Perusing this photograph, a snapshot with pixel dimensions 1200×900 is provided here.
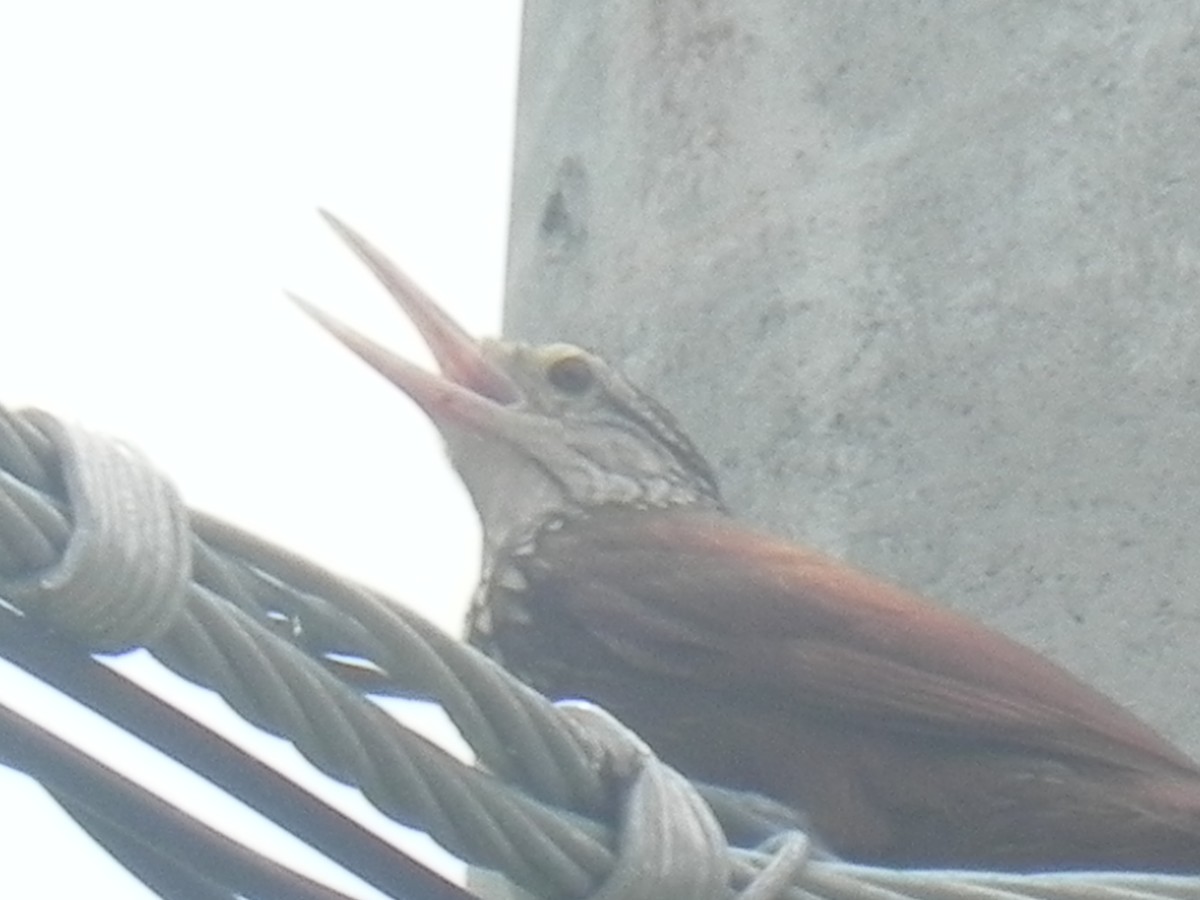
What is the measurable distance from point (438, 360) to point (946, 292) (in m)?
0.93

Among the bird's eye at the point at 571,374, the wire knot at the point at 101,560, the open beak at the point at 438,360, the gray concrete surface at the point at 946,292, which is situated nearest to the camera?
the wire knot at the point at 101,560

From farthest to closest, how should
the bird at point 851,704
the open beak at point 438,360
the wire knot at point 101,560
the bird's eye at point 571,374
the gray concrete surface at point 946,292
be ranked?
the bird's eye at point 571,374
the open beak at point 438,360
the gray concrete surface at point 946,292
the bird at point 851,704
the wire knot at point 101,560

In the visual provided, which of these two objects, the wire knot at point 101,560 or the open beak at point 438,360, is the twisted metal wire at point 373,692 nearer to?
the wire knot at point 101,560

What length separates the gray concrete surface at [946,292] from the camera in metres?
4.27

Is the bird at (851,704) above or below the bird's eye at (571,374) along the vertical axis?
below

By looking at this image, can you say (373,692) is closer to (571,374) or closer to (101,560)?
(101,560)

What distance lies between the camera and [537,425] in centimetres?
492

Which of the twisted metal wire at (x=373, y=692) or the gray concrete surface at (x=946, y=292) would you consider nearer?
the twisted metal wire at (x=373, y=692)

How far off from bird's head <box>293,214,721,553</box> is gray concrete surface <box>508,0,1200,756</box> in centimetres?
9

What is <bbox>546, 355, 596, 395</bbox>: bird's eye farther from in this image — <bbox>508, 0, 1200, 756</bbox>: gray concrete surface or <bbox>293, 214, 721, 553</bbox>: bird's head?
<bbox>508, 0, 1200, 756</bbox>: gray concrete surface

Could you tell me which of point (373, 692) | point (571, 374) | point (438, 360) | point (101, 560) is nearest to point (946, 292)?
point (571, 374)

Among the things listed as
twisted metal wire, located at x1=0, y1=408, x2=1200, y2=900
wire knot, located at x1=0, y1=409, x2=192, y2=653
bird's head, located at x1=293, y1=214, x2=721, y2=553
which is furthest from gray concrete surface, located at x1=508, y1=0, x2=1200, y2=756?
wire knot, located at x1=0, y1=409, x2=192, y2=653

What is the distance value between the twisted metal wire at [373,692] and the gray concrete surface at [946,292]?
5.32 feet

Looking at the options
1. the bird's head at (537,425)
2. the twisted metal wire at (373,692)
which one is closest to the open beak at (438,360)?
the bird's head at (537,425)
